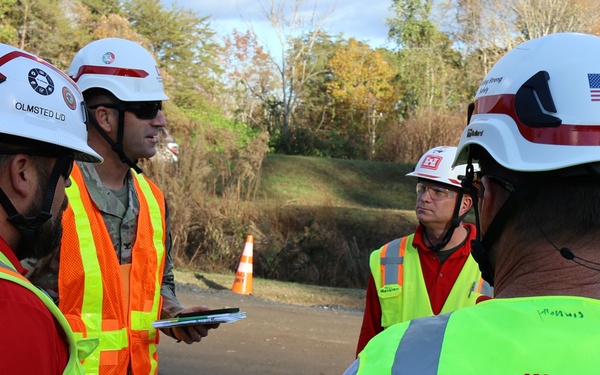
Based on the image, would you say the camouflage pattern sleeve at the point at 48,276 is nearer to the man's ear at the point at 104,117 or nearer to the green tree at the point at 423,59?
the man's ear at the point at 104,117

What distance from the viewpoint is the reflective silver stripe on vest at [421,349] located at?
4.83 feet

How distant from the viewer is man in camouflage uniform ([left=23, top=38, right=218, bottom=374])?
3.39 metres

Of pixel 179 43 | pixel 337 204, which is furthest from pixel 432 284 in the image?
pixel 179 43

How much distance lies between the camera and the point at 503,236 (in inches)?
75.5

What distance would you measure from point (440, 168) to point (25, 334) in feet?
11.1

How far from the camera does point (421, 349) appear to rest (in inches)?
59.4

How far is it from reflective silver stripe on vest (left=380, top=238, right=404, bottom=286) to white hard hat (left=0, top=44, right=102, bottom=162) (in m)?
2.38

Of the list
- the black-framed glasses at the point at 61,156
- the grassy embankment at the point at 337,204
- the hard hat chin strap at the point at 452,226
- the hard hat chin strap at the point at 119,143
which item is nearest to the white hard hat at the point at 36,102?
the black-framed glasses at the point at 61,156

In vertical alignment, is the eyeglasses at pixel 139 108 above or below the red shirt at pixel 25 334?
above

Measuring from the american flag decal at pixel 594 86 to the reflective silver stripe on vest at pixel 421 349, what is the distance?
2.19 ft

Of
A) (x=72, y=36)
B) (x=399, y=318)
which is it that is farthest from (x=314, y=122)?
(x=399, y=318)

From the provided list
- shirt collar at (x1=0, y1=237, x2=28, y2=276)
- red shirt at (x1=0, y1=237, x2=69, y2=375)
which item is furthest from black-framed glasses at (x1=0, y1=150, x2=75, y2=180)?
red shirt at (x1=0, y1=237, x2=69, y2=375)

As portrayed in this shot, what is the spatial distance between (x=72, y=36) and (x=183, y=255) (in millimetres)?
22367

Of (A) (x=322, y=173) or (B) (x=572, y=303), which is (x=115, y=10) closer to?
(A) (x=322, y=173)
